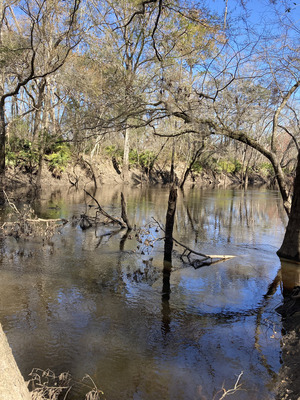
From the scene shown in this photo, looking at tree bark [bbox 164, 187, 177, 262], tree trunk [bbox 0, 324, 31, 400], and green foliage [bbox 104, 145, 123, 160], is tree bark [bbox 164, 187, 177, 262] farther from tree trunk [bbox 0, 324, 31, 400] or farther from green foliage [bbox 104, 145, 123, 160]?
green foliage [bbox 104, 145, 123, 160]

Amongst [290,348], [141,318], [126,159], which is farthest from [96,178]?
[290,348]

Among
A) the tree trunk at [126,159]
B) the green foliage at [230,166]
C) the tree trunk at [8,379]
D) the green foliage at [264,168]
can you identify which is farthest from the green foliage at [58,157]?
the green foliage at [264,168]

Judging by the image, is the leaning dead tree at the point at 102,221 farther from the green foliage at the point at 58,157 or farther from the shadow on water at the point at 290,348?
the green foliage at the point at 58,157

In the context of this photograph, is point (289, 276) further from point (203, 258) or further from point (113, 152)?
point (113, 152)

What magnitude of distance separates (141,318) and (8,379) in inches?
150

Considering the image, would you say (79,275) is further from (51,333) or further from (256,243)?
(256,243)

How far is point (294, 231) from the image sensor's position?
8.41 m

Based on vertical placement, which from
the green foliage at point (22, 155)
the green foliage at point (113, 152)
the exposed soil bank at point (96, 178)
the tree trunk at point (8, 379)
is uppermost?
the green foliage at point (113, 152)

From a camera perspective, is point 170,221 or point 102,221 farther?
point 102,221

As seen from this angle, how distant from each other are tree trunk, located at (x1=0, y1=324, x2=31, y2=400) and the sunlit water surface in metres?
1.92

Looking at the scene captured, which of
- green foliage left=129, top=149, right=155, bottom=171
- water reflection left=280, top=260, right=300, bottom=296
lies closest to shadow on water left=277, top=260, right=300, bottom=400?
water reflection left=280, top=260, right=300, bottom=296

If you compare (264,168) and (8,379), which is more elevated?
(264,168)

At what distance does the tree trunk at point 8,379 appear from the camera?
178cm

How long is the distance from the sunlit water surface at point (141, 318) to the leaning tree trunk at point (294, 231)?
60 centimetres
